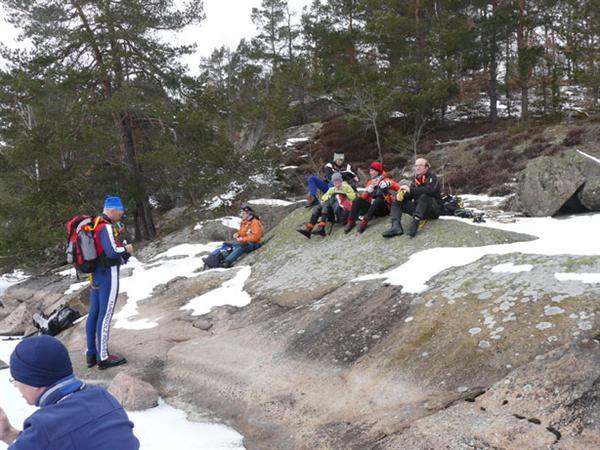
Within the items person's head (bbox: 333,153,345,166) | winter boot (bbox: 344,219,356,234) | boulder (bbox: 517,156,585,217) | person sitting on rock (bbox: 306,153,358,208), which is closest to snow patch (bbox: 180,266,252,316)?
winter boot (bbox: 344,219,356,234)

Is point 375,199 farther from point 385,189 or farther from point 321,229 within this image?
point 321,229

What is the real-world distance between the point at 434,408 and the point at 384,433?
474 mm

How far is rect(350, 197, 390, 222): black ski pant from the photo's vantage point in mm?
8781

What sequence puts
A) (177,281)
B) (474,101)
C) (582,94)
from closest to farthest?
1. (177,281)
2. (582,94)
3. (474,101)

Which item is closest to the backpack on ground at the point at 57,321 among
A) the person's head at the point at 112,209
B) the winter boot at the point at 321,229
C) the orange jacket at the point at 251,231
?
the person's head at the point at 112,209

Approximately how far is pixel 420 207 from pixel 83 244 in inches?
207

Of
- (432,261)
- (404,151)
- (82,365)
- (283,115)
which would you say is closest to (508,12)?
(404,151)

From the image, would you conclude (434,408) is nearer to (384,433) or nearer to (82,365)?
(384,433)

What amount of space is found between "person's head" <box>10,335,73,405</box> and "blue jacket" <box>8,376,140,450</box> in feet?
0.16

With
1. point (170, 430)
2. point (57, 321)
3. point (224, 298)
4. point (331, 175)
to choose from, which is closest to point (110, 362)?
point (170, 430)

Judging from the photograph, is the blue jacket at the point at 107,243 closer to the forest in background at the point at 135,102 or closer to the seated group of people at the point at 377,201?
the seated group of people at the point at 377,201

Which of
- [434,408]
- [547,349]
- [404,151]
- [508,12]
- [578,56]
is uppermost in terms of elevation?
[508,12]

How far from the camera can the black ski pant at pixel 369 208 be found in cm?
878

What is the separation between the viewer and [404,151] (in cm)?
2136
